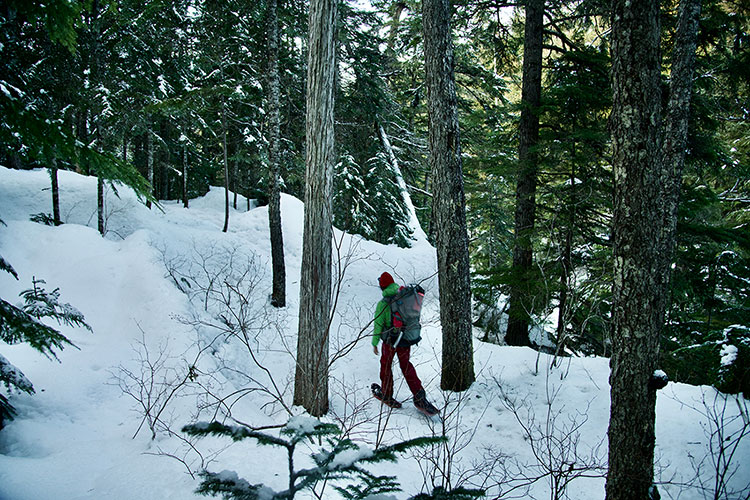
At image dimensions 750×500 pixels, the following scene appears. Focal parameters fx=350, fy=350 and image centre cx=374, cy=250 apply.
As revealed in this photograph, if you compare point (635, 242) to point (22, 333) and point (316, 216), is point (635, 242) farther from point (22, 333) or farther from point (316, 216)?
point (22, 333)

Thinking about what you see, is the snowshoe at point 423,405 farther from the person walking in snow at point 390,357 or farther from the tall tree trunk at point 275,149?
the tall tree trunk at point 275,149

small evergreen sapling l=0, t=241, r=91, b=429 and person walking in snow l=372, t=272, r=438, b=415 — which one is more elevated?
small evergreen sapling l=0, t=241, r=91, b=429

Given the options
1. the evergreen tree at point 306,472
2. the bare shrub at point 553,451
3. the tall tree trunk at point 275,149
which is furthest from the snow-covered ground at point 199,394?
the tall tree trunk at point 275,149

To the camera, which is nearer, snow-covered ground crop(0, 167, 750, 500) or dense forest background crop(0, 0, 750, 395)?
snow-covered ground crop(0, 167, 750, 500)

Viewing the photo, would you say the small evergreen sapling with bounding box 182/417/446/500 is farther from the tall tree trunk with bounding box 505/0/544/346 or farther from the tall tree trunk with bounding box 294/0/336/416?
the tall tree trunk with bounding box 505/0/544/346

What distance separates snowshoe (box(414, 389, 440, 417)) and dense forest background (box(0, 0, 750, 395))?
86.8 inches

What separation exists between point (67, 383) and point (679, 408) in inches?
309

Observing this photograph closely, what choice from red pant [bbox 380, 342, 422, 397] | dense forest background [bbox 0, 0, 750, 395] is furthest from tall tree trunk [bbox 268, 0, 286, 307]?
red pant [bbox 380, 342, 422, 397]

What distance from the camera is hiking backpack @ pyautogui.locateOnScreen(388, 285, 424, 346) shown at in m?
5.35

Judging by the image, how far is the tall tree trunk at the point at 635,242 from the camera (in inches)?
109

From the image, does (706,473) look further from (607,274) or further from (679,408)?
(607,274)

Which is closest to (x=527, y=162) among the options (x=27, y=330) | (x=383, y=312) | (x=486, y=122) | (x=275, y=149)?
(x=486, y=122)

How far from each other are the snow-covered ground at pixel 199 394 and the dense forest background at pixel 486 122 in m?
1.02

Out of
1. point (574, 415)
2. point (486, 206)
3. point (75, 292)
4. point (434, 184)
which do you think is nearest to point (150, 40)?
point (75, 292)
